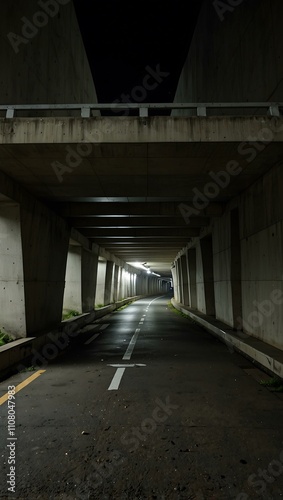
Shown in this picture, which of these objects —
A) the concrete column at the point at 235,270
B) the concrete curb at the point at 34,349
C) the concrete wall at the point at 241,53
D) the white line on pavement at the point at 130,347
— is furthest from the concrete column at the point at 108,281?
the concrete column at the point at 235,270

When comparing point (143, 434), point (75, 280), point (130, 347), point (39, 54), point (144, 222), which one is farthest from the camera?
point (75, 280)

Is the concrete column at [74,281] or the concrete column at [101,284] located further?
the concrete column at [101,284]

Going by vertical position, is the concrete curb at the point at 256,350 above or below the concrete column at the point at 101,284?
below

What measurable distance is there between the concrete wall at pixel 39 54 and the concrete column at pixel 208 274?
11.2 meters

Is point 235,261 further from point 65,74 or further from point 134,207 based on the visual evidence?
point 65,74

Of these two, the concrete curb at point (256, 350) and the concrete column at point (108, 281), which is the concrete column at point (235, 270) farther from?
the concrete column at point (108, 281)

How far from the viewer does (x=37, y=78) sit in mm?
10039

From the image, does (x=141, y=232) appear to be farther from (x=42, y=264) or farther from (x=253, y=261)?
(x=253, y=261)

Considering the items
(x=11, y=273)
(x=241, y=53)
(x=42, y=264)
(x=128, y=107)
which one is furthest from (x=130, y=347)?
(x=241, y=53)

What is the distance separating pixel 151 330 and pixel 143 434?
11008mm

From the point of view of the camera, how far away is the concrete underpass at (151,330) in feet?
11.6

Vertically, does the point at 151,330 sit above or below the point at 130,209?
below

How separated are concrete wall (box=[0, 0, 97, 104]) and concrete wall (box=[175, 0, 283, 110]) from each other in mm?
6469

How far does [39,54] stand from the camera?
1015cm
